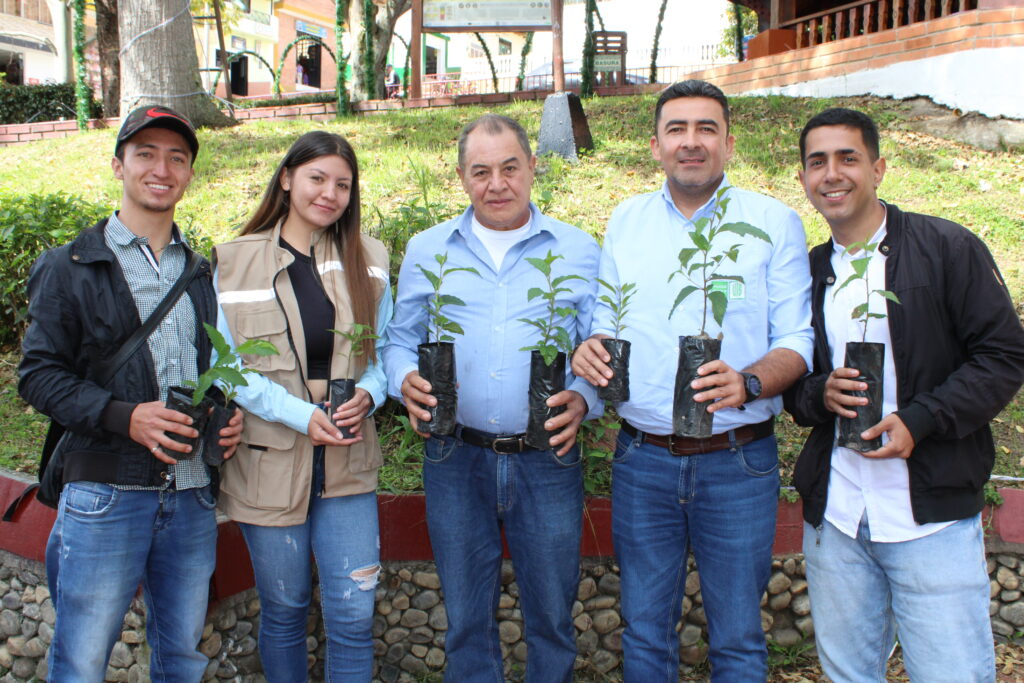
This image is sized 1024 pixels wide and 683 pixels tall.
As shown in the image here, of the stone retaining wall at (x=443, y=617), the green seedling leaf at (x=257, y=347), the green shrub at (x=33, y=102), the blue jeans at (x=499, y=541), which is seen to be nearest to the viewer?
the green seedling leaf at (x=257, y=347)

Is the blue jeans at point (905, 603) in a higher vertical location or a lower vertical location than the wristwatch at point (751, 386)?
lower

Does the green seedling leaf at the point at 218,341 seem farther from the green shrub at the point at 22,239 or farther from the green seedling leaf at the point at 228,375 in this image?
the green shrub at the point at 22,239

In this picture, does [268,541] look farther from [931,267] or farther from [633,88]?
[633,88]

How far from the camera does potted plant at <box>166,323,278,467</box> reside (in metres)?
2.23

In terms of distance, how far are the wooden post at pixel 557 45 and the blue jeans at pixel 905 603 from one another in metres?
5.85

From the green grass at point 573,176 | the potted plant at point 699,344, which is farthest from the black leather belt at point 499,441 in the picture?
the green grass at point 573,176

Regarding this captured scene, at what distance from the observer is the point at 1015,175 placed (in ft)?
23.6

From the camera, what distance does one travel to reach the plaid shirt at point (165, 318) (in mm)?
2365

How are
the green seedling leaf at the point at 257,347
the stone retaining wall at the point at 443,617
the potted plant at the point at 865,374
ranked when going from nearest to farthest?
the potted plant at the point at 865,374 → the green seedling leaf at the point at 257,347 → the stone retaining wall at the point at 443,617

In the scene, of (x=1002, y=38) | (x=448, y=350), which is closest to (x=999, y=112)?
(x=1002, y=38)

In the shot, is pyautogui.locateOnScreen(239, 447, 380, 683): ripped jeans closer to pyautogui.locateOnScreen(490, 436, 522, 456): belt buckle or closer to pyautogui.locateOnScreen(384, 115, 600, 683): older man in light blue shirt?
pyautogui.locateOnScreen(384, 115, 600, 683): older man in light blue shirt

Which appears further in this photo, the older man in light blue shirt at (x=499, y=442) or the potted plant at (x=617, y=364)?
the older man in light blue shirt at (x=499, y=442)

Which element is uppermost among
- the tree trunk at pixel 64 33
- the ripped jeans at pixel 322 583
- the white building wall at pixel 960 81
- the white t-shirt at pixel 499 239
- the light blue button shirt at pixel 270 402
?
the tree trunk at pixel 64 33

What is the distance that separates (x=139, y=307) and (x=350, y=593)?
109 centimetres
